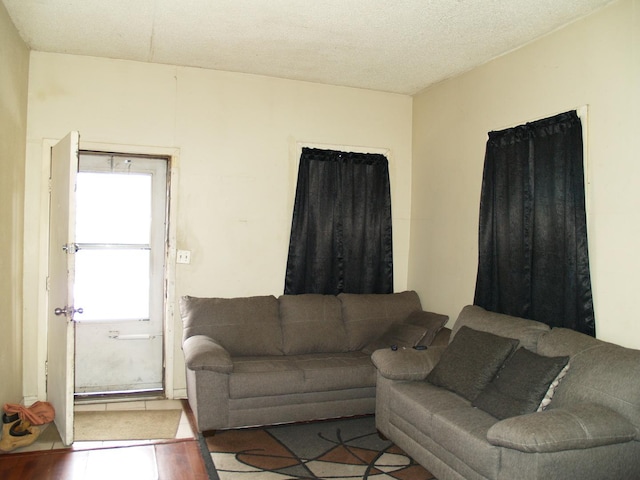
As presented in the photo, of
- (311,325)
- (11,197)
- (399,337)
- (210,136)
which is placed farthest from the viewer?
(210,136)

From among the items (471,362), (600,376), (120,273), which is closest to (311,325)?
(471,362)

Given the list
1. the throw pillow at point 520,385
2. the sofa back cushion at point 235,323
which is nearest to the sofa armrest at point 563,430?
the throw pillow at point 520,385

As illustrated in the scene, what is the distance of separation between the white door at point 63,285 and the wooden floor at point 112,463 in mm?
200

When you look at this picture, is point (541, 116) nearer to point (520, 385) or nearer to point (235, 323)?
point (520, 385)

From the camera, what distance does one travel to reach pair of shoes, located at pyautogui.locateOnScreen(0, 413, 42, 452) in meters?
3.36

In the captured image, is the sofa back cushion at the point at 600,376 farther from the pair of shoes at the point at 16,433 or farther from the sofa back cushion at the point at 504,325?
the pair of shoes at the point at 16,433

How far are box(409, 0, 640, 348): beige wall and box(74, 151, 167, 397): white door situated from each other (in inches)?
93.4

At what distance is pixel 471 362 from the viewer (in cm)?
325

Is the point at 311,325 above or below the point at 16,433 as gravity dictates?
above

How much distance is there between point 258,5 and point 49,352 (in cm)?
289

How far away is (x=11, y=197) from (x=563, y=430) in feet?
12.1

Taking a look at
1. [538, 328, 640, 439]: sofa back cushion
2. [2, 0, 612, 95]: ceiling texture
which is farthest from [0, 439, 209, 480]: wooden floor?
[2, 0, 612, 95]: ceiling texture

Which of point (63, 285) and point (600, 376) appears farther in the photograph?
point (63, 285)

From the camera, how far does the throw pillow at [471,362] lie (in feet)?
10.3
